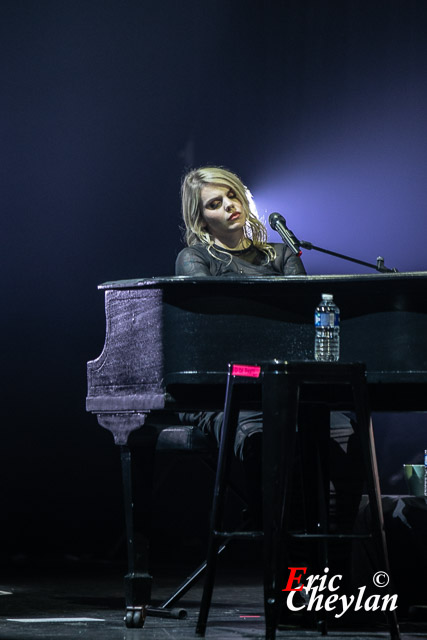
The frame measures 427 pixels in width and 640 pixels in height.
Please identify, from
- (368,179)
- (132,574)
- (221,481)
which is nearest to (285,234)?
(221,481)

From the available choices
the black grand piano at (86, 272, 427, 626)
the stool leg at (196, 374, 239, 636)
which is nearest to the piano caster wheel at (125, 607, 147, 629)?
the stool leg at (196, 374, 239, 636)

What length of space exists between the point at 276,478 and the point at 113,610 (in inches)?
54.5

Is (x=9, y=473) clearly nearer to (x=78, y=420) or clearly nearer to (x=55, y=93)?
(x=78, y=420)

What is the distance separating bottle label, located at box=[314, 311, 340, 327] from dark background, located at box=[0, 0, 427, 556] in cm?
278

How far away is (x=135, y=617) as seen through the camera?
10.5 ft

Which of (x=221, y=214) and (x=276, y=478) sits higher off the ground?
(x=221, y=214)

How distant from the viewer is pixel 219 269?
144 inches

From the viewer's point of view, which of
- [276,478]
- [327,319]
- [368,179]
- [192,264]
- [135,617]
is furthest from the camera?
[368,179]

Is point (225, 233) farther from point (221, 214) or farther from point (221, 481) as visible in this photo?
point (221, 481)

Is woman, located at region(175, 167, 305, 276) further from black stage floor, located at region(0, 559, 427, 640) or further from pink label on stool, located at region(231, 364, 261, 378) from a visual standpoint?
black stage floor, located at region(0, 559, 427, 640)

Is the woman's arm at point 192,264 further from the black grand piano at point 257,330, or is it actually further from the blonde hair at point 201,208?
the black grand piano at point 257,330

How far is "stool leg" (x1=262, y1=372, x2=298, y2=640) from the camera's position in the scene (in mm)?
2512

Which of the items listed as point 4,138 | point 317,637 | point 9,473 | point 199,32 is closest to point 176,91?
point 199,32

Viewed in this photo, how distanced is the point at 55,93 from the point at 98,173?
0.49 m
